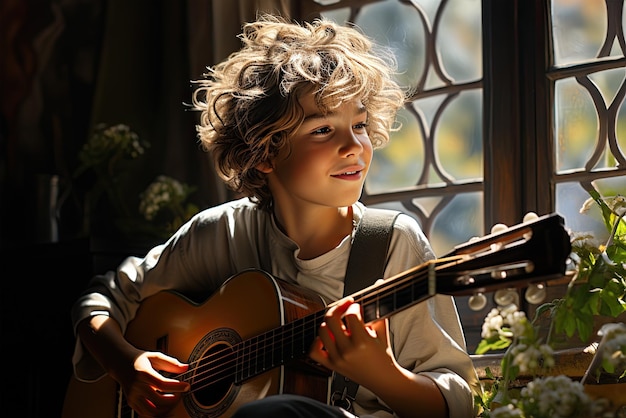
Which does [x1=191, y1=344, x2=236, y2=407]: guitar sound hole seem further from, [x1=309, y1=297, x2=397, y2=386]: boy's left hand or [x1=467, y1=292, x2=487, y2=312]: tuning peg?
[x1=467, y1=292, x2=487, y2=312]: tuning peg

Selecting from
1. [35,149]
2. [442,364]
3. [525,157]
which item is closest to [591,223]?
[525,157]

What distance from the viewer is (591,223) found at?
7.41 ft

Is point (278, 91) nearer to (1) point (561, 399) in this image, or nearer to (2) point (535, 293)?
(2) point (535, 293)

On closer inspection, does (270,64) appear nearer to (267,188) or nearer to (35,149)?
(267,188)

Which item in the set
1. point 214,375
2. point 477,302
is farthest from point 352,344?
point 214,375

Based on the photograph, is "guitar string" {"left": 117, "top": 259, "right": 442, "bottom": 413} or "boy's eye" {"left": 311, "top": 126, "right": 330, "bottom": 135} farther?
"boy's eye" {"left": 311, "top": 126, "right": 330, "bottom": 135}

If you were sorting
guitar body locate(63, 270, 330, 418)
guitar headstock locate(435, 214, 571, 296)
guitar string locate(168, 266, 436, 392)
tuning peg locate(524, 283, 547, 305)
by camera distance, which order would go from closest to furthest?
guitar headstock locate(435, 214, 571, 296) < tuning peg locate(524, 283, 547, 305) < guitar string locate(168, 266, 436, 392) < guitar body locate(63, 270, 330, 418)

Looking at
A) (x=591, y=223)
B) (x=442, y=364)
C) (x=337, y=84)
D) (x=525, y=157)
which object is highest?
(x=337, y=84)

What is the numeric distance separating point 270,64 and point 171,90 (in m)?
1.13

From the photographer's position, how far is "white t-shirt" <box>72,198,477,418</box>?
1699 millimetres

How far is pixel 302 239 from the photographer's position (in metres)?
1.90

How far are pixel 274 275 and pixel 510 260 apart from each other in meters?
0.66

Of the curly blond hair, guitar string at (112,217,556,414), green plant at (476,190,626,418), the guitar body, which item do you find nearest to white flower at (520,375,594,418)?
green plant at (476,190,626,418)

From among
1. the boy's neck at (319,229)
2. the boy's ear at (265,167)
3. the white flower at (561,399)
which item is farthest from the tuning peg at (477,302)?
the boy's ear at (265,167)
